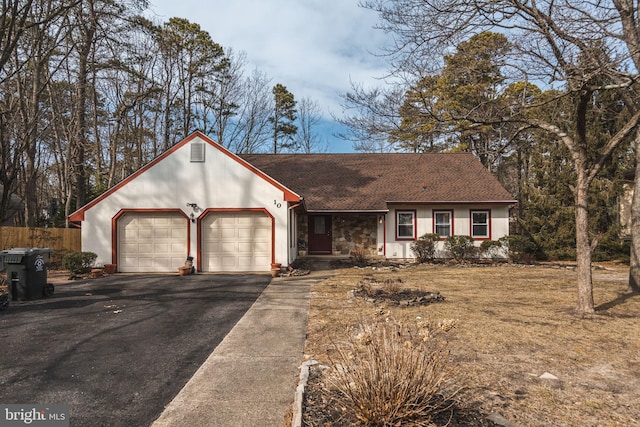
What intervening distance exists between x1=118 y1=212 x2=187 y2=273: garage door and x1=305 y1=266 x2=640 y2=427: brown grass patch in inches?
239

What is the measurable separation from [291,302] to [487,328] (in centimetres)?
428

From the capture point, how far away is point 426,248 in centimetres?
1708

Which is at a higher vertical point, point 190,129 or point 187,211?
point 190,129

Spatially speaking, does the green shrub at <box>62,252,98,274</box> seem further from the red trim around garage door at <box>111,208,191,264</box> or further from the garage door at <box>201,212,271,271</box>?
the garage door at <box>201,212,271,271</box>

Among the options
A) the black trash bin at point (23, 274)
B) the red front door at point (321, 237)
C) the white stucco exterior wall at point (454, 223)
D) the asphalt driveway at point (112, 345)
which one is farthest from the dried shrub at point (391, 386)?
the red front door at point (321, 237)

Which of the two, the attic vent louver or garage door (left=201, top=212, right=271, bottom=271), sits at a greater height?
the attic vent louver

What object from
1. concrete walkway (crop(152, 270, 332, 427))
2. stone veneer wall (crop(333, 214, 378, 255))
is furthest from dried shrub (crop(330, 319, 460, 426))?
stone veneer wall (crop(333, 214, 378, 255))

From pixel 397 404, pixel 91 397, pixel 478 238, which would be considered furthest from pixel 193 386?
pixel 478 238

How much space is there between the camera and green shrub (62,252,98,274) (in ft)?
41.7

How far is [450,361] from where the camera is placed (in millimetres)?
4781

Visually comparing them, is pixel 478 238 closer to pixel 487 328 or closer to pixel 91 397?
pixel 487 328

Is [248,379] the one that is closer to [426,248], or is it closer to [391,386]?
[391,386]

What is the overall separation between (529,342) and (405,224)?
500 inches

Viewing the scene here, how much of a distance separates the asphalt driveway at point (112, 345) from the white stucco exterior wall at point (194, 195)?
11.0 ft
